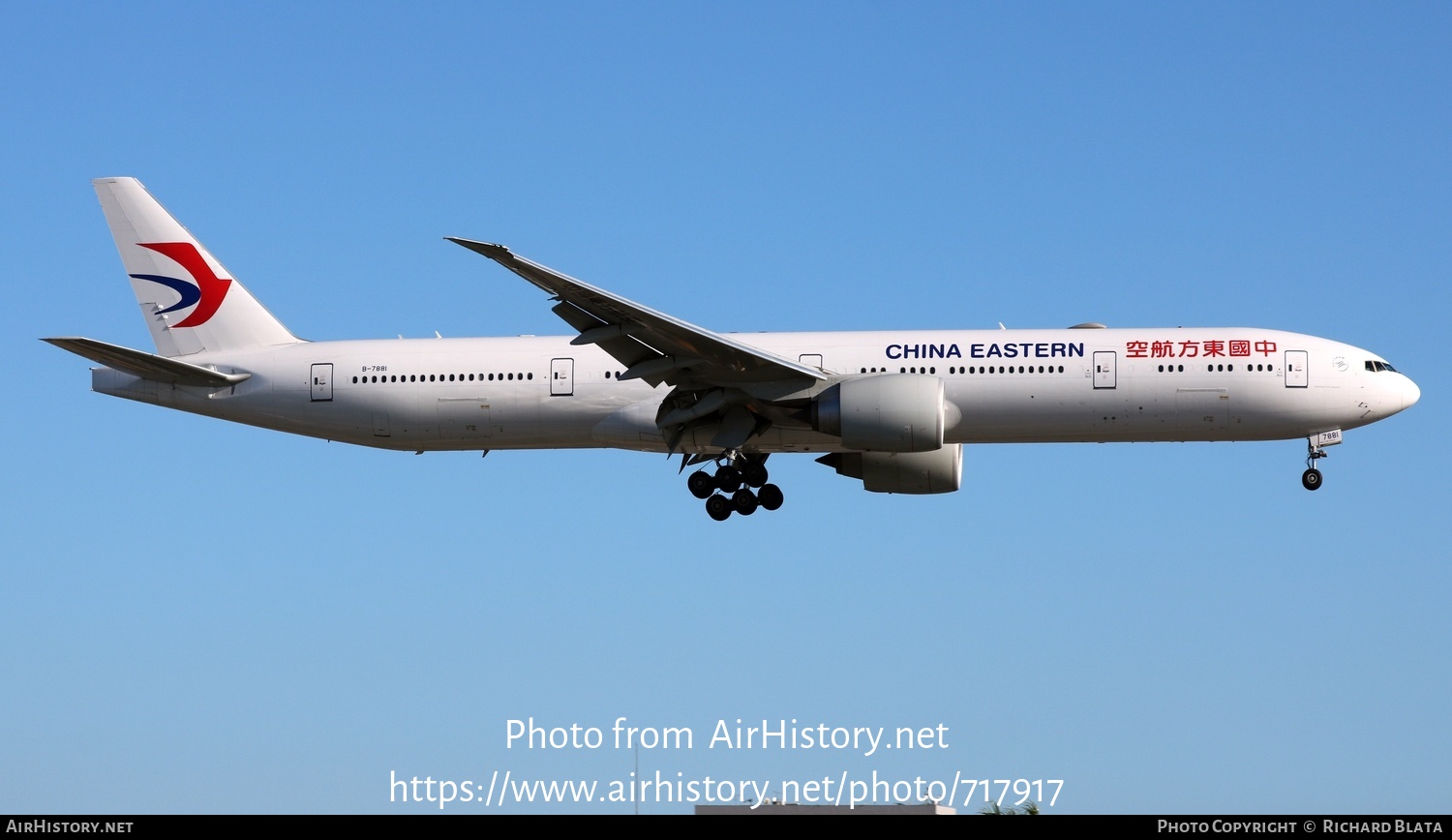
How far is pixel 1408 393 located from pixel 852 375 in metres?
11.2

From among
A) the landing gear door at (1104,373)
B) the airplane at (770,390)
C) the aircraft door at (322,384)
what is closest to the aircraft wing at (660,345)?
the airplane at (770,390)

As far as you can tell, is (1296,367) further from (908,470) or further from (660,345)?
(660,345)

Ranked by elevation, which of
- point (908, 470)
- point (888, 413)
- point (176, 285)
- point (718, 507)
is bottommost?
point (718, 507)

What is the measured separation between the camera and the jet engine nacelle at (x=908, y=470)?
127ft

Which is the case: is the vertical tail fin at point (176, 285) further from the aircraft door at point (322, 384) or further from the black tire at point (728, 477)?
the black tire at point (728, 477)

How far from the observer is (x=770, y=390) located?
3519 centimetres

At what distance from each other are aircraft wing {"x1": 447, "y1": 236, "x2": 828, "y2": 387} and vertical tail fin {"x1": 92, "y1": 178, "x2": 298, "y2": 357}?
9308 mm

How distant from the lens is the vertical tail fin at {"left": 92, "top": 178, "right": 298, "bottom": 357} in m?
40.2

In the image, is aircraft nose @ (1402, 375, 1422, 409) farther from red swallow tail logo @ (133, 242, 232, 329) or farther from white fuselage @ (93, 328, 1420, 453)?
red swallow tail logo @ (133, 242, 232, 329)

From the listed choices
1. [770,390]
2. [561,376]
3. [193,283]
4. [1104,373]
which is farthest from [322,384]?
[1104,373]

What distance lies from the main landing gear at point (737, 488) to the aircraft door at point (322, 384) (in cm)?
802

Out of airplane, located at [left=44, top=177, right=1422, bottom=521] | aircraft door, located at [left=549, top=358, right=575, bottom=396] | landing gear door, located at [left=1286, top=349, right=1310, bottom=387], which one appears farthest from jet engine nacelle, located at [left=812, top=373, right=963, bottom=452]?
landing gear door, located at [left=1286, top=349, right=1310, bottom=387]
